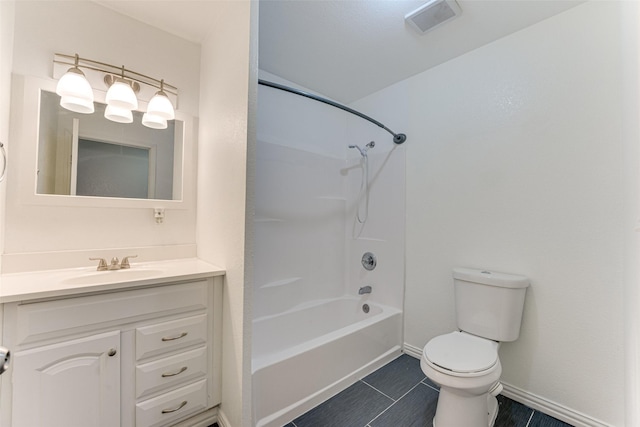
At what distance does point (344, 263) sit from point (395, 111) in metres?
1.52

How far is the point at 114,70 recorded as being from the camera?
1.59 meters

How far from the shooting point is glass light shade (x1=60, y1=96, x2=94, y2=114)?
4.61 feet

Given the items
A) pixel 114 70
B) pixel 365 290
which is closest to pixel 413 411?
pixel 365 290

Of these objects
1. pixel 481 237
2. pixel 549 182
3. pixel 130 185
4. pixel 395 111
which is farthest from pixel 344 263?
pixel 130 185

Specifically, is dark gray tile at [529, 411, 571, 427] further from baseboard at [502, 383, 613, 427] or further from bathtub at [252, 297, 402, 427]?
bathtub at [252, 297, 402, 427]

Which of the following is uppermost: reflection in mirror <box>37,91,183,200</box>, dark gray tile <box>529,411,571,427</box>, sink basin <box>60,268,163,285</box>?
reflection in mirror <box>37,91,183,200</box>

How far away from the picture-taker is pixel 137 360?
1.21 m

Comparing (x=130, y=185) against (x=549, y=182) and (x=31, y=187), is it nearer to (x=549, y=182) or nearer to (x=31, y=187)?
(x=31, y=187)

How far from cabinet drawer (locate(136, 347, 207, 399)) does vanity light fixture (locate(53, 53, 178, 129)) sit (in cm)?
138

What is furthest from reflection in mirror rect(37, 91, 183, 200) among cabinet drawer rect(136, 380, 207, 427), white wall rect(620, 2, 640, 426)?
white wall rect(620, 2, 640, 426)

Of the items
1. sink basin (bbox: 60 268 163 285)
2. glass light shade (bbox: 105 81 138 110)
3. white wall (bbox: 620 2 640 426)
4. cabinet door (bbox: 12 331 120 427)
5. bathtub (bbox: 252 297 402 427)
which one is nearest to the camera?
white wall (bbox: 620 2 640 426)

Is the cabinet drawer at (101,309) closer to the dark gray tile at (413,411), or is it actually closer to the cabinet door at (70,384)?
the cabinet door at (70,384)

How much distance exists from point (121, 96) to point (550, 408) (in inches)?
120

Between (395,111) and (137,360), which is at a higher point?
(395,111)
